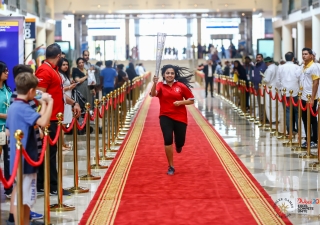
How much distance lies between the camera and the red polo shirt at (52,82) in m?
9.01

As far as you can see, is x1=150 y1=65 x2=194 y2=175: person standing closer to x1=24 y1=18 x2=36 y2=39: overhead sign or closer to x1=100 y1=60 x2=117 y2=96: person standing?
x1=24 y1=18 x2=36 y2=39: overhead sign

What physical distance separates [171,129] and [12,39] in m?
4.73

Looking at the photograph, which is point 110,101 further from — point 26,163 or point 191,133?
point 26,163

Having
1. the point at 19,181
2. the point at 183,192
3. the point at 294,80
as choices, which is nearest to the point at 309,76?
the point at 294,80

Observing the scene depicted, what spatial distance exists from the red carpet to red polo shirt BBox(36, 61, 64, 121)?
47.3 inches

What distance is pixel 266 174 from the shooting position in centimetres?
1071

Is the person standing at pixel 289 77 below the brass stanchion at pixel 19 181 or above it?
above

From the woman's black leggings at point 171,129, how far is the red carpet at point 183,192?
49 cm

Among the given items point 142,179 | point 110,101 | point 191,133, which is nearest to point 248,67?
point 191,133

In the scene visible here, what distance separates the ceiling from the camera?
47.9m

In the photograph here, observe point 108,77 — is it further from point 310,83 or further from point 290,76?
point 310,83

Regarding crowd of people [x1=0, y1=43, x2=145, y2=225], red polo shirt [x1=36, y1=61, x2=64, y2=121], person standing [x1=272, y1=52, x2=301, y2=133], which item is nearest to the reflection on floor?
crowd of people [x1=0, y1=43, x2=145, y2=225]

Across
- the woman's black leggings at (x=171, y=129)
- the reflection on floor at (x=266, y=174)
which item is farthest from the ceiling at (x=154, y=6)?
the woman's black leggings at (x=171, y=129)

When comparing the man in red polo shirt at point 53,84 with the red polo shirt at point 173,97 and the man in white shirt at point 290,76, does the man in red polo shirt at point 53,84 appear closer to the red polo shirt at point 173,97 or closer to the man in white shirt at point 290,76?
the red polo shirt at point 173,97
